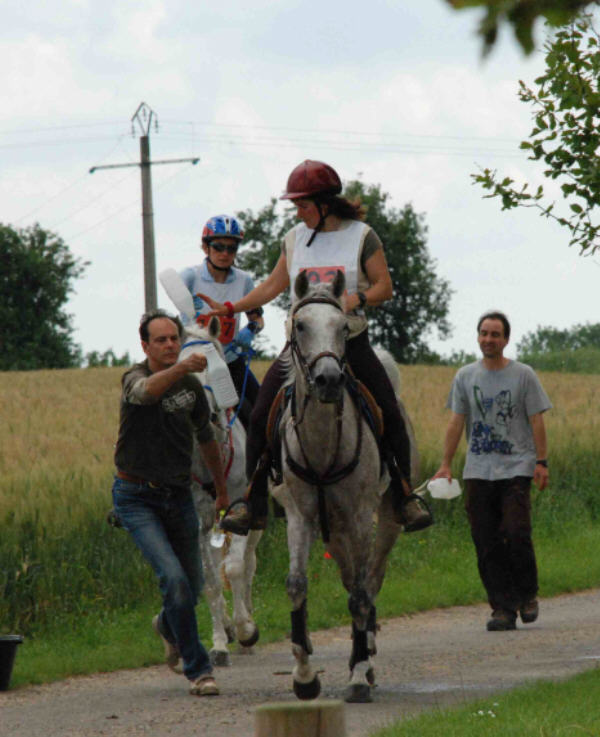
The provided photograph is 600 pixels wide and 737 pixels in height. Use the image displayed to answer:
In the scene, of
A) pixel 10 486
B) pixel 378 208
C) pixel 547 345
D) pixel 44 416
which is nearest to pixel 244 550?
pixel 10 486

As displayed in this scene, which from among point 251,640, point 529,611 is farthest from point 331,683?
point 529,611

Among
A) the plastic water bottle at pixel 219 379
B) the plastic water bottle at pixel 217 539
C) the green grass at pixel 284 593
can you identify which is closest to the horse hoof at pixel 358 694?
the plastic water bottle at pixel 217 539

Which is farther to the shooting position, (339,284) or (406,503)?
(406,503)

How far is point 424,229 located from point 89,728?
86741 millimetres

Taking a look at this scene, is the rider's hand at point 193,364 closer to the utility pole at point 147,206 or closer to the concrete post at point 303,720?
the concrete post at point 303,720

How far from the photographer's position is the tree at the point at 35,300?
86.8 m

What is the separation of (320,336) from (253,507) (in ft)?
5.81

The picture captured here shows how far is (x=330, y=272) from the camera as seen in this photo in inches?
323

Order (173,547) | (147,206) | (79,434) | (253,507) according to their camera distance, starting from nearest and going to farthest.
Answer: (173,547) < (253,507) < (79,434) < (147,206)

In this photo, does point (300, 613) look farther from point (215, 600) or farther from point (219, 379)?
point (219, 379)

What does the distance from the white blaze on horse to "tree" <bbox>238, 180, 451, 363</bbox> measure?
72.7m

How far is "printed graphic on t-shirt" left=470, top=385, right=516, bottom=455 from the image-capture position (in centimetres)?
1093

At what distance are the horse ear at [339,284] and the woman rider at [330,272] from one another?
1.55ft

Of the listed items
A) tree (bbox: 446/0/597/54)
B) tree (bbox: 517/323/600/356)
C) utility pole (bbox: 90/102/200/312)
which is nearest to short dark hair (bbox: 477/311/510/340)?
tree (bbox: 446/0/597/54)
